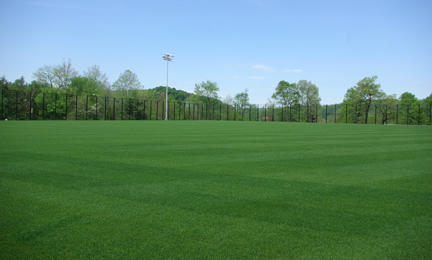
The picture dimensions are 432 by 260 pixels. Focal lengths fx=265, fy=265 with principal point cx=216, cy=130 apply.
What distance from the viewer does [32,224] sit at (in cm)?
224

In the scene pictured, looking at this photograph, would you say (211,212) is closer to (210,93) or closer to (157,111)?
(157,111)

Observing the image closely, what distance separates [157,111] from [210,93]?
90.9 ft

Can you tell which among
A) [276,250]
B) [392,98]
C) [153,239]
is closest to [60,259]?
[153,239]

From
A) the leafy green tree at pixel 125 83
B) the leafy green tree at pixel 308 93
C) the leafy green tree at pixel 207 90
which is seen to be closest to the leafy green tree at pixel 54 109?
the leafy green tree at pixel 125 83

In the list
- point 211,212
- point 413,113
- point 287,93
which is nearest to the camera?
point 211,212

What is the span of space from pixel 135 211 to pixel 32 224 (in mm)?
839

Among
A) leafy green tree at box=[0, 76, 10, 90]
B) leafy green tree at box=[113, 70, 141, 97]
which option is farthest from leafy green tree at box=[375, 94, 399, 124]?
leafy green tree at box=[0, 76, 10, 90]

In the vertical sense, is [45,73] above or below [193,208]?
above

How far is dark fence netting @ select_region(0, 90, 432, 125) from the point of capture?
37406 millimetres

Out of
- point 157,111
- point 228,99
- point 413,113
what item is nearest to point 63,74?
point 157,111

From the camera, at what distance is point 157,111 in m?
47.1

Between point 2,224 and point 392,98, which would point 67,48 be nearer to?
point 2,224

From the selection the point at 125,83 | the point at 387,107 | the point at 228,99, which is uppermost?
the point at 125,83

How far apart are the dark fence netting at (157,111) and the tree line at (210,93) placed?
196 millimetres
